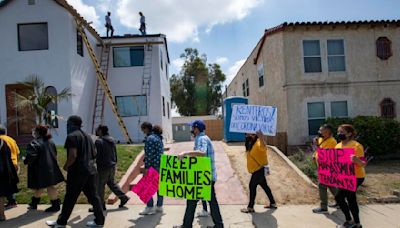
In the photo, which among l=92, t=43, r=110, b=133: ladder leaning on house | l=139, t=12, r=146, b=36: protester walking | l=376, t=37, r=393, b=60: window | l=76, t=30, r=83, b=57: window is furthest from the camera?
l=139, t=12, r=146, b=36: protester walking

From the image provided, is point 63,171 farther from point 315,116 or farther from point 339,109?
point 339,109

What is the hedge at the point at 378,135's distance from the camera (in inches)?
462

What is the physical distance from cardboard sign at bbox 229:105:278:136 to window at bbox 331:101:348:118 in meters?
8.21

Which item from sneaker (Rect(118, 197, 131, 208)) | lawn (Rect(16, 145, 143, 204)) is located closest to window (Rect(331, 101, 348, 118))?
lawn (Rect(16, 145, 143, 204))

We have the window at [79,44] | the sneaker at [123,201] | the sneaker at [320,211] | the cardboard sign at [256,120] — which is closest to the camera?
the sneaker at [320,211]

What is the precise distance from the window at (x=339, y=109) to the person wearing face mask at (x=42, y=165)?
11358 mm

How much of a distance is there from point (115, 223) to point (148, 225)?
0.64 metres

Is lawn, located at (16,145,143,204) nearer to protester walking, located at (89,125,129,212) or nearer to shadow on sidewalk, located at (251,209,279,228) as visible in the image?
protester walking, located at (89,125,129,212)

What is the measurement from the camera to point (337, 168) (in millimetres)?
5867

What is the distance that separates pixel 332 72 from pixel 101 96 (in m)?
11.3

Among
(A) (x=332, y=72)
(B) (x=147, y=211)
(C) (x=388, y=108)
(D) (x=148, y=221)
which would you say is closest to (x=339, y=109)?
(A) (x=332, y=72)

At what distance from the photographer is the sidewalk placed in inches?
236

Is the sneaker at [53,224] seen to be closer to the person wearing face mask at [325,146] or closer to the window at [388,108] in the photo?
the person wearing face mask at [325,146]

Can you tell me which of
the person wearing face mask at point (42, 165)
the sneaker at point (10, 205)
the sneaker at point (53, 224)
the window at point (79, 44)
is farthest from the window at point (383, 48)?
the sneaker at point (10, 205)
